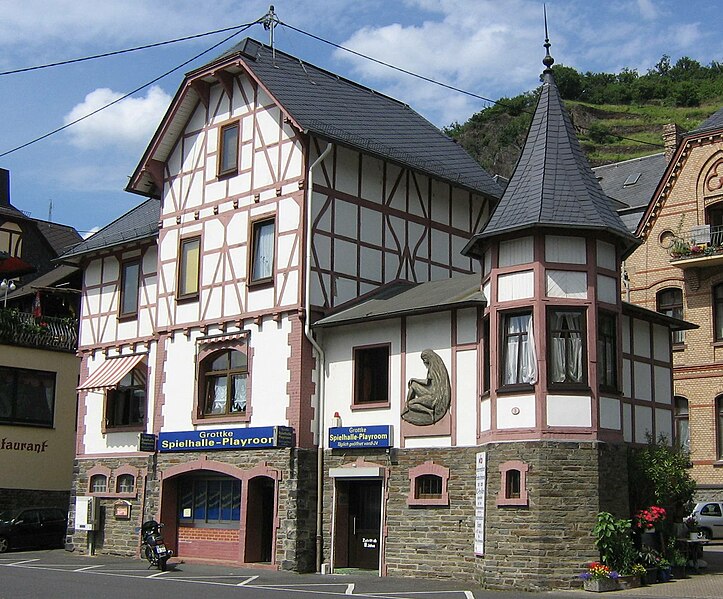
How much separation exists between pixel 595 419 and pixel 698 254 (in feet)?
54.8

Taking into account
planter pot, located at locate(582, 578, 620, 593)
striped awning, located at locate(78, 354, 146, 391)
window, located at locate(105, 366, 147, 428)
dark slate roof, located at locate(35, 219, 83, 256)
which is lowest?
planter pot, located at locate(582, 578, 620, 593)

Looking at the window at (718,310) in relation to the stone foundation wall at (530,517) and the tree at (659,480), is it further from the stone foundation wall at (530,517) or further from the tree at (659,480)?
the stone foundation wall at (530,517)

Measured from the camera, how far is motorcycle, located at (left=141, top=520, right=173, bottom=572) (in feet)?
82.6

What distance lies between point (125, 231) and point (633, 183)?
23.2 m

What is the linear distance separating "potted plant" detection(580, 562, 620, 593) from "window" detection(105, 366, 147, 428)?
604 inches

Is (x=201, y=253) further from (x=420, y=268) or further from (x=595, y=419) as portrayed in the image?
(x=595, y=419)

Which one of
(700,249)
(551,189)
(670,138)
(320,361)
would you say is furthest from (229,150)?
(670,138)

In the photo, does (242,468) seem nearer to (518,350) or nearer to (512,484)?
(512,484)

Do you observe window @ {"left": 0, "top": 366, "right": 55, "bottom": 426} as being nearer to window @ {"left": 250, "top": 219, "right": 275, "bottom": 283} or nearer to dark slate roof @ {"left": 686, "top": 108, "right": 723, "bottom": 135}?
window @ {"left": 250, "top": 219, "right": 275, "bottom": 283}

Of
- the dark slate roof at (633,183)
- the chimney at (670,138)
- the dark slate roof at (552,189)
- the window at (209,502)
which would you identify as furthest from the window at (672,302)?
the window at (209,502)

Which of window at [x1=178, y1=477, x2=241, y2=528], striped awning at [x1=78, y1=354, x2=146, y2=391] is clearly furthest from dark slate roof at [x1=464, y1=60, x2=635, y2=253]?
striped awning at [x1=78, y1=354, x2=146, y2=391]

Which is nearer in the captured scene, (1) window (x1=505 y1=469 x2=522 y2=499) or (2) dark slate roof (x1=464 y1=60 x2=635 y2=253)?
(1) window (x1=505 y1=469 x2=522 y2=499)

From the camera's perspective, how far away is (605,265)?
2183cm

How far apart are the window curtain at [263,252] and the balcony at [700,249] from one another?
52.0ft
